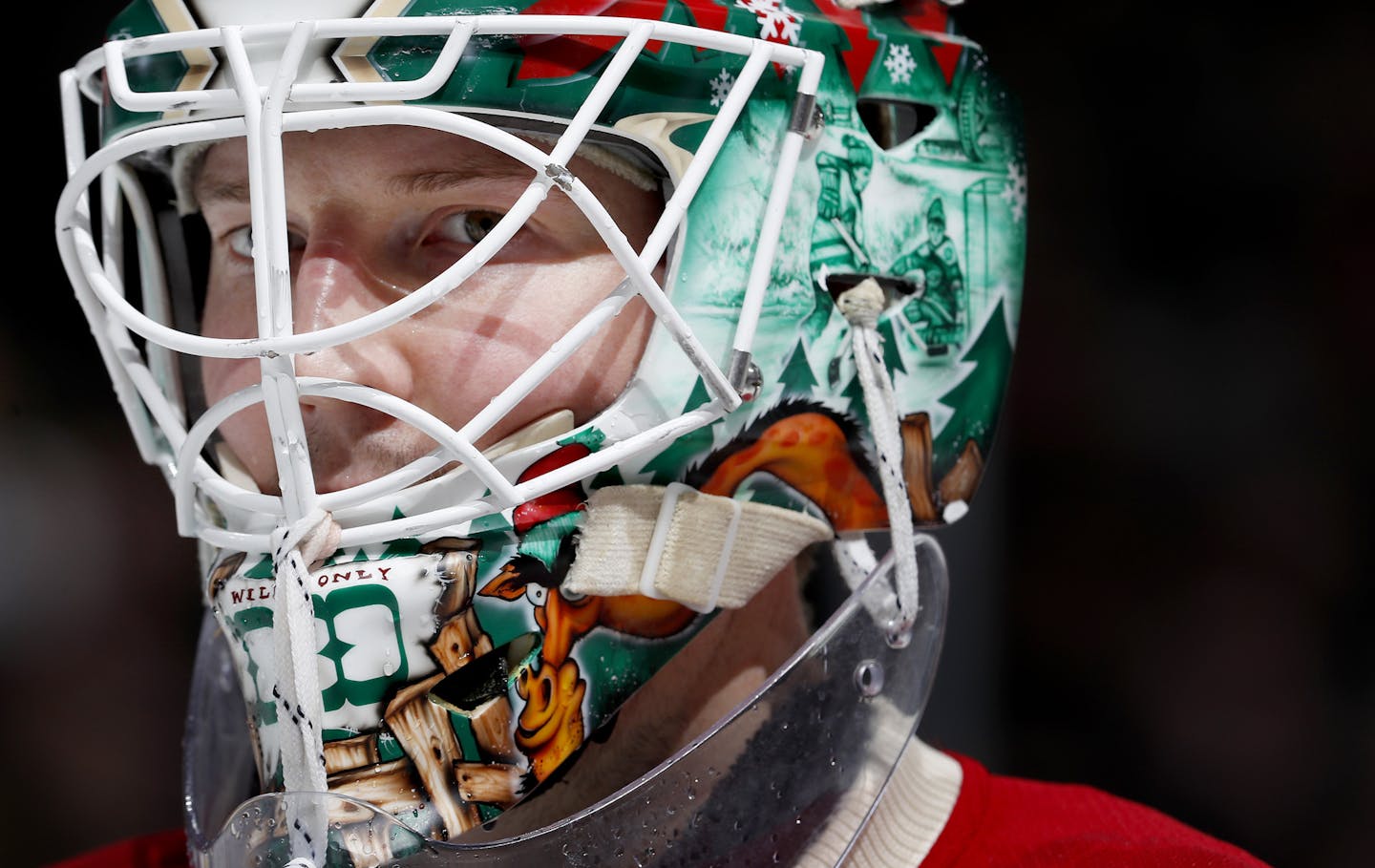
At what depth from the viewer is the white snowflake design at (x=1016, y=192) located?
1355 millimetres

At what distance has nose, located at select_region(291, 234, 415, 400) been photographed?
1082 mm

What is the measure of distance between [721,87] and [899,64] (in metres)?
0.22

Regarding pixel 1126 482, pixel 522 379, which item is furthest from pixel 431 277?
pixel 1126 482

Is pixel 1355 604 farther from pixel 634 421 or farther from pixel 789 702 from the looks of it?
pixel 634 421

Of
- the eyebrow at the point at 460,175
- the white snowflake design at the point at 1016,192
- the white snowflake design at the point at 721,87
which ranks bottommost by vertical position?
the white snowflake design at the point at 1016,192

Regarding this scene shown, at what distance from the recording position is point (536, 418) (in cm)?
112

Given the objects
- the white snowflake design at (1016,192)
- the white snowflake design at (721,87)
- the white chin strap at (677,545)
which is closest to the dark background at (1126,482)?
the white snowflake design at (1016,192)

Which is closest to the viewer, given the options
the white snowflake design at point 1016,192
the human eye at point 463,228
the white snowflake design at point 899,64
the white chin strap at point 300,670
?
the white chin strap at point 300,670

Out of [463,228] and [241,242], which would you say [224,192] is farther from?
[463,228]

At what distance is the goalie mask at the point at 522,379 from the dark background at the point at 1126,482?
4.84 ft

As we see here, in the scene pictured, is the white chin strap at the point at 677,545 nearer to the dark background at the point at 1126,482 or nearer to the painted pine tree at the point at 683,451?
the painted pine tree at the point at 683,451

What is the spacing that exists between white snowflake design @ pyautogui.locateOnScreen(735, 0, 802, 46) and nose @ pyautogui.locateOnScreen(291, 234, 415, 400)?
36 cm

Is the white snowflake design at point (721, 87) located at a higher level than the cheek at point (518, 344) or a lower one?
higher

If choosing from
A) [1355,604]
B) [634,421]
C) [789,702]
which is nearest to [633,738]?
[789,702]
